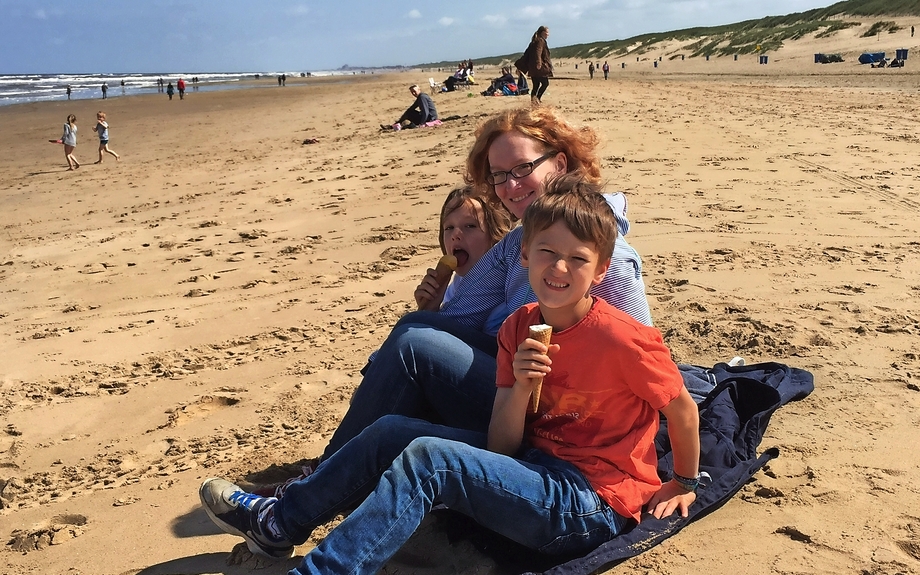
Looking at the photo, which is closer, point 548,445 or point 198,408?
point 548,445

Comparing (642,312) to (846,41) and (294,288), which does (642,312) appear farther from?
(846,41)

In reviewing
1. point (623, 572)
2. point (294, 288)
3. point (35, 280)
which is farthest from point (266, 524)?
point (35, 280)

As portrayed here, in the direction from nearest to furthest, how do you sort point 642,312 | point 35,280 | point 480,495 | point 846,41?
1. point 480,495
2. point 642,312
3. point 35,280
4. point 846,41

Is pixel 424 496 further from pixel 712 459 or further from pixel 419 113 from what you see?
pixel 419 113

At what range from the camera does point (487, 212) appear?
132 inches

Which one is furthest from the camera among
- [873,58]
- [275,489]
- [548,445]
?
[873,58]

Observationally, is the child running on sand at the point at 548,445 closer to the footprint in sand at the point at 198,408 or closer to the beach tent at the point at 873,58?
the footprint in sand at the point at 198,408

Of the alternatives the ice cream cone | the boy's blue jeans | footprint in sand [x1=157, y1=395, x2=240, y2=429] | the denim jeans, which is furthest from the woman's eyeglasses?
footprint in sand [x1=157, y1=395, x2=240, y2=429]

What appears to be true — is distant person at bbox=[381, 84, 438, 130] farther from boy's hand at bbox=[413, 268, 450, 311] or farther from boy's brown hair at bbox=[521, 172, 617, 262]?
boy's brown hair at bbox=[521, 172, 617, 262]

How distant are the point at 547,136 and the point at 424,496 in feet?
5.03

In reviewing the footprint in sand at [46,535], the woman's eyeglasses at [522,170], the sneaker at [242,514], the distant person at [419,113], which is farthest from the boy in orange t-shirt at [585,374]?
the distant person at [419,113]

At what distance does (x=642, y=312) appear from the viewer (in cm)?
260

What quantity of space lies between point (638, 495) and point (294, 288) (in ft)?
13.2

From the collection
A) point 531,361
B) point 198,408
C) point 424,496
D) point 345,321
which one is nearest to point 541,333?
point 531,361
